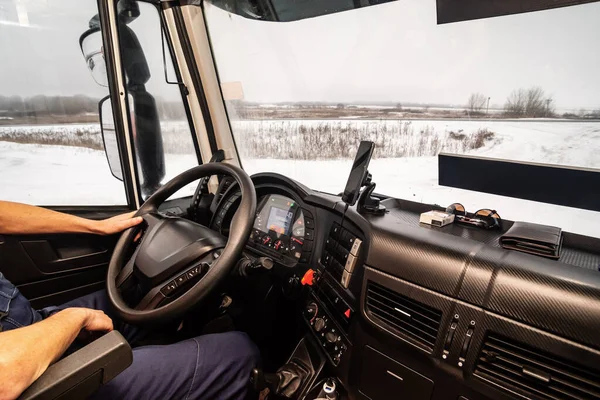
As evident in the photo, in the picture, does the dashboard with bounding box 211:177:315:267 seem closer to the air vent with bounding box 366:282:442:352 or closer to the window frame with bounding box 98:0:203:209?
the air vent with bounding box 366:282:442:352

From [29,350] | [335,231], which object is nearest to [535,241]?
[335,231]

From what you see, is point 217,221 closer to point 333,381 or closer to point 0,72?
point 333,381

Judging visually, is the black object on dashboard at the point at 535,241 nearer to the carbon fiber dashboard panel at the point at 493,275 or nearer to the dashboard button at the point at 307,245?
the carbon fiber dashboard panel at the point at 493,275

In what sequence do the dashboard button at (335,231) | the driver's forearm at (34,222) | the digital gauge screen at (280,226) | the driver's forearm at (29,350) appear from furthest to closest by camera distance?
the digital gauge screen at (280,226), the driver's forearm at (34,222), the dashboard button at (335,231), the driver's forearm at (29,350)

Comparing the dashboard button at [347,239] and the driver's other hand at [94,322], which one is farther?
the dashboard button at [347,239]

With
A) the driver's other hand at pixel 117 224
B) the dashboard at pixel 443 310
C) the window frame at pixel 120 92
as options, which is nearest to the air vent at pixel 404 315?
the dashboard at pixel 443 310

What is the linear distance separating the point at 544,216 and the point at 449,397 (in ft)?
2.62

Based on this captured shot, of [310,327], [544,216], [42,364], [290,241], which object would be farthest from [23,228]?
[544,216]

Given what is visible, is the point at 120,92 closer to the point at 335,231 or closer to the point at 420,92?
the point at 335,231

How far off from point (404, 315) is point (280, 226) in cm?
79

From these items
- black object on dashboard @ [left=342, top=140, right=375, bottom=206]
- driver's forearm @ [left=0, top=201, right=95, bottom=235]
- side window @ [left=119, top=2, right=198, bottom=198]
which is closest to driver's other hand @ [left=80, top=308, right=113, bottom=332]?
driver's forearm @ [left=0, top=201, right=95, bottom=235]

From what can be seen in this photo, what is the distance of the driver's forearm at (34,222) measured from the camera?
1543mm

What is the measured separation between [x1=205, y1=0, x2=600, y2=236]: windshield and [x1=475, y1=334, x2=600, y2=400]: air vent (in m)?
0.65

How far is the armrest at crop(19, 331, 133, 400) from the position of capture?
75cm
